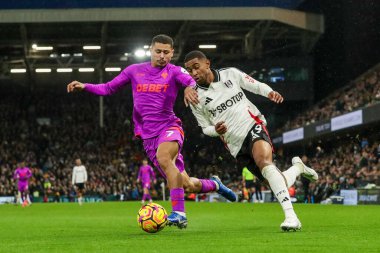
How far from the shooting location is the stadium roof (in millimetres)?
41906

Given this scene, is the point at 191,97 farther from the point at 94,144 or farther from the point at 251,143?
the point at 94,144

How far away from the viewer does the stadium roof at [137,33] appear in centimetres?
4191

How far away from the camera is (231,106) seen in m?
9.16

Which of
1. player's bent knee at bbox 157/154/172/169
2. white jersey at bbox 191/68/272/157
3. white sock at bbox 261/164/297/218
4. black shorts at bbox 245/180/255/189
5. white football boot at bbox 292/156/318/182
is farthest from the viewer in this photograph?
black shorts at bbox 245/180/255/189

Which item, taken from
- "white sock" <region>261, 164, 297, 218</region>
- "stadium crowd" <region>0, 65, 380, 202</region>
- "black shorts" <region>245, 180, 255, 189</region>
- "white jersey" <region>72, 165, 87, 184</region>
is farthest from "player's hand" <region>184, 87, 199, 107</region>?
"stadium crowd" <region>0, 65, 380, 202</region>

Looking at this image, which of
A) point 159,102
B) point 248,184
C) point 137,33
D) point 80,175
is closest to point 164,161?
point 159,102

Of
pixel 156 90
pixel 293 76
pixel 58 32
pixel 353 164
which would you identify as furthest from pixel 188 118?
pixel 156 90

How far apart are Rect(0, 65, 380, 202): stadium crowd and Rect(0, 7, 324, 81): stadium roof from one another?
373 cm

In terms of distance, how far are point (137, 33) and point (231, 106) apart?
37842mm

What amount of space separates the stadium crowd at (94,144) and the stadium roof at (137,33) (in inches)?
147

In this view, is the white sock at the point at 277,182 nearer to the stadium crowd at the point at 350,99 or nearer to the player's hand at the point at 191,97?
the player's hand at the point at 191,97

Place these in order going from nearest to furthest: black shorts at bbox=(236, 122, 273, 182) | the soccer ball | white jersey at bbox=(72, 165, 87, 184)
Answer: the soccer ball
black shorts at bbox=(236, 122, 273, 182)
white jersey at bbox=(72, 165, 87, 184)

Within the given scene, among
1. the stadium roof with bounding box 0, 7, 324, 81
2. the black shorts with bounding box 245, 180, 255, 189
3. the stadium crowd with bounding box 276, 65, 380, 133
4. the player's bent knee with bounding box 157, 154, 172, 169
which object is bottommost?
the black shorts with bounding box 245, 180, 255, 189

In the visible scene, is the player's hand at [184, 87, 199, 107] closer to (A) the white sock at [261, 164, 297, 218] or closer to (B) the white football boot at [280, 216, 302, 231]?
(A) the white sock at [261, 164, 297, 218]
